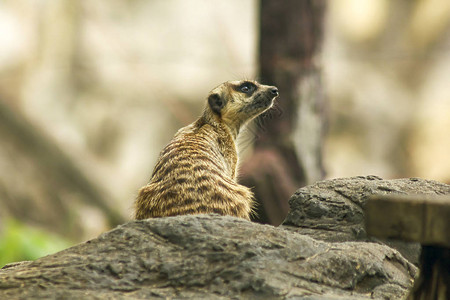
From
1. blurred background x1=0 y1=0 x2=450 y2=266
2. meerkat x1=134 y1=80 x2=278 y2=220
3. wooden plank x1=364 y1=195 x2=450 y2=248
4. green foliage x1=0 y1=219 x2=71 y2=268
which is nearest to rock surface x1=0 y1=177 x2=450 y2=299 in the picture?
wooden plank x1=364 y1=195 x2=450 y2=248

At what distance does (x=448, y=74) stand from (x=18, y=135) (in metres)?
6.13

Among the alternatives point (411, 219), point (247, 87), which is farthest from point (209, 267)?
point (247, 87)

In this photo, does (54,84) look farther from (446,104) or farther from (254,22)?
(446,104)

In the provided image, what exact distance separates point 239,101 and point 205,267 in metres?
2.16

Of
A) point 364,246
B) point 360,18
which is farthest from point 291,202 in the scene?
point 360,18

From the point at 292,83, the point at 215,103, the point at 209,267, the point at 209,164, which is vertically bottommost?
the point at 209,267

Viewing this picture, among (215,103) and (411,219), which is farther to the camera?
(215,103)

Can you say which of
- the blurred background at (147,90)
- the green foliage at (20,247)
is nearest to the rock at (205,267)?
the green foliage at (20,247)

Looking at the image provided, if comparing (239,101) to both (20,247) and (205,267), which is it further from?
(20,247)

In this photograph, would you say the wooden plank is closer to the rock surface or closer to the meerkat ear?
the rock surface

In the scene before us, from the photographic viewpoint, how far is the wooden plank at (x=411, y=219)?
184 cm

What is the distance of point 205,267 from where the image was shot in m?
2.33

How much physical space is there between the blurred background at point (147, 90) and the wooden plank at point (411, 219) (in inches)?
215

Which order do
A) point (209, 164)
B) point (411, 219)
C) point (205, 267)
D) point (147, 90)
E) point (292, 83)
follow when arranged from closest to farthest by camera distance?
point (411, 219) → point (205, 267) → point (209, 164) → point (292, 83) → point (147, 90)
